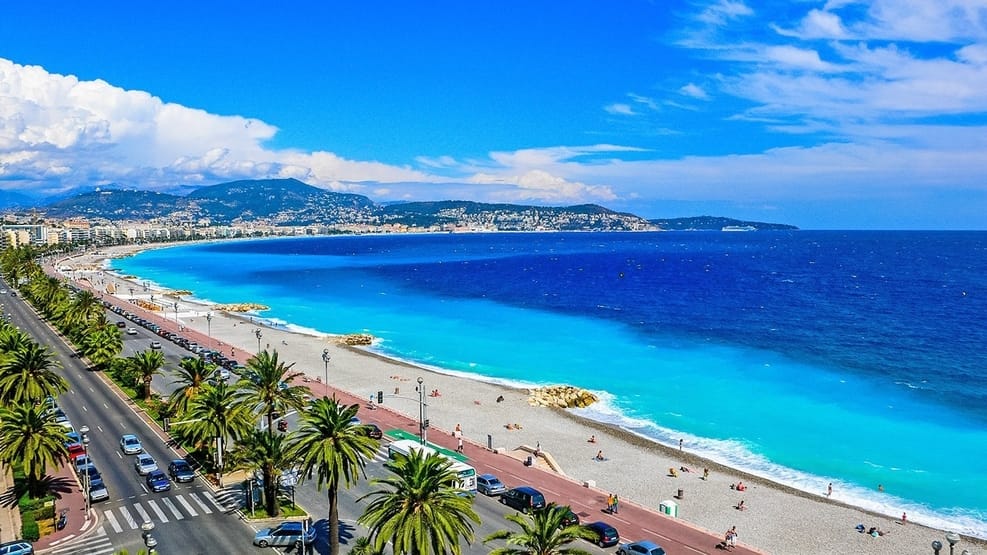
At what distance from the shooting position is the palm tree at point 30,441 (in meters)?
34.0

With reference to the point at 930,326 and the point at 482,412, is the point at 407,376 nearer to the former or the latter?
the point at 482,412

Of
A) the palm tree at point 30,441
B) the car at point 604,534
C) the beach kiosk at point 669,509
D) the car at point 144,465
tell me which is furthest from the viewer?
the car at point 144,465

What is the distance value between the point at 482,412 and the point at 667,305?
7798 centimetres

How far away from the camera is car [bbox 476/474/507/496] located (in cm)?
3762

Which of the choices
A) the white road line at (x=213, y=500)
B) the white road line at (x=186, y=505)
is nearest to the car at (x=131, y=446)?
the white road line at (x=186, y=505)

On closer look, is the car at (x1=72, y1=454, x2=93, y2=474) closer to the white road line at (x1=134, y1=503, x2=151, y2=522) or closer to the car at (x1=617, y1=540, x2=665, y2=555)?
the white road line at (x1=134, y1=503, x2=151, y2=522)

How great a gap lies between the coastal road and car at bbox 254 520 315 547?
1.80 feet

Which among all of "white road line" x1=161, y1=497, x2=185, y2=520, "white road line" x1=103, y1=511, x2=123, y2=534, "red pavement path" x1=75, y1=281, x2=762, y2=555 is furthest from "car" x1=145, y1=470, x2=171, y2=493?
"red pavement path" x1=75, y1=281, x2=762, y2=555

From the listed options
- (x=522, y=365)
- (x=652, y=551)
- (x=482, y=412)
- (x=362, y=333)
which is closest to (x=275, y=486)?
(x=652, y=551)

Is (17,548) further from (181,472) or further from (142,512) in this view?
(181,472)

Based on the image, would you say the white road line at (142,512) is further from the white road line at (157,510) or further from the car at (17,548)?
the car at (17,548)

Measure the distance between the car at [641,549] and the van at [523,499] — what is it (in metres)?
5.61

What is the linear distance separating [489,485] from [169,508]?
56.8 feet

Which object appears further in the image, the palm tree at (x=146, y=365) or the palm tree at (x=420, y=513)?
the palm tree at (x=146, y=365)
